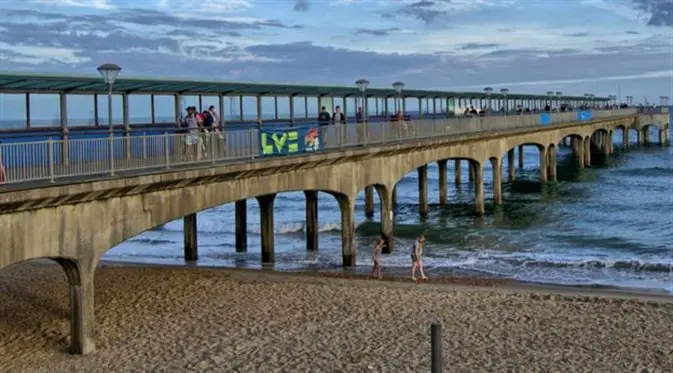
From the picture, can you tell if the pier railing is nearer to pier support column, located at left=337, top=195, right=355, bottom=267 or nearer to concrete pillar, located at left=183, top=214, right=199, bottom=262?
pier support column, located at left=337, top=195, right=355, bottom=267

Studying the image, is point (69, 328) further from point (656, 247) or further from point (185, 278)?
point (656, 247)

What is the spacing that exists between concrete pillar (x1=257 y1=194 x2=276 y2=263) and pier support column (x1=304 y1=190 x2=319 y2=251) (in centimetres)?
253

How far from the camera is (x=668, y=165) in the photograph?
3002 inches

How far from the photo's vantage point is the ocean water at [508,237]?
27094 millimetres

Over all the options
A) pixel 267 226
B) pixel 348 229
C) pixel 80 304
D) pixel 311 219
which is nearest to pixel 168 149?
pixel 80 304

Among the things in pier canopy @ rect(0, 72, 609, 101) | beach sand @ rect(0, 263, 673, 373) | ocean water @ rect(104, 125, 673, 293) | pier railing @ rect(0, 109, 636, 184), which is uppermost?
pier canopy @ rect(0, 72, 609, 101)

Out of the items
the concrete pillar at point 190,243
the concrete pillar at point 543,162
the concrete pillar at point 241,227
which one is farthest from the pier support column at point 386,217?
the concrete pillar at point 543,162

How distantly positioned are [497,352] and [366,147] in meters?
12.7

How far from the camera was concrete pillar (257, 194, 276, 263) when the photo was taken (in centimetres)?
2731

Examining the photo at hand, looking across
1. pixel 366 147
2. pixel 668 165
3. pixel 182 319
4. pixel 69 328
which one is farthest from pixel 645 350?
pixel 668 165

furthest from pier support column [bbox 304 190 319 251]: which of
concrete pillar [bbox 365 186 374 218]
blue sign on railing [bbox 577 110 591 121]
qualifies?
blue sign on railing [bbox 577 110 591 121]

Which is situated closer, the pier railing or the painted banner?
the pier railing

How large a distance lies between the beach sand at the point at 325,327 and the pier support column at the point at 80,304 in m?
0.30

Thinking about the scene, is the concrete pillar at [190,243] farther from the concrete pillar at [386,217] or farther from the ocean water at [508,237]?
the concrete pillar at [386,217]
